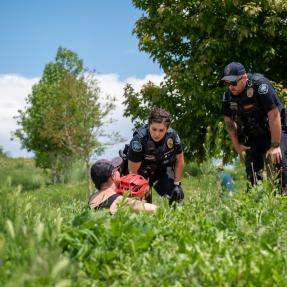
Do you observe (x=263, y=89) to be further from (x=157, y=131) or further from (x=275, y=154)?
(x=157, y=131)

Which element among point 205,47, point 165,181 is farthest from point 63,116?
point 165,181

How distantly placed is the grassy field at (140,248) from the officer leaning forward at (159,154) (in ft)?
8.73

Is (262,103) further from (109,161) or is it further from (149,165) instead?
(109,161)

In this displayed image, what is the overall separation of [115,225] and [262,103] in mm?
3888

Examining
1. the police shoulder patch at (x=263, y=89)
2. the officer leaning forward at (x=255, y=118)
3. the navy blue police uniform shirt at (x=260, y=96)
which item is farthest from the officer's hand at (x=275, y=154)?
the police shoulder patch at (x=263, y=89)

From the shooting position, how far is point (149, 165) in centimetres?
725

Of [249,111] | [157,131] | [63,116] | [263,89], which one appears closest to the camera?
[263,89]

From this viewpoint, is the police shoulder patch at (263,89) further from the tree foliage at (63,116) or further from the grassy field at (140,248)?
the tree foliage at (63,116)

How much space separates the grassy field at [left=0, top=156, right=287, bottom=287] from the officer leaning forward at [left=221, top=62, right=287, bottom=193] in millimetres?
2605

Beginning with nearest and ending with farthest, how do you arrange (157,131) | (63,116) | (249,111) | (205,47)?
1. (157,131)
2. (249,111)
3. (205,47)
4. (63,116)

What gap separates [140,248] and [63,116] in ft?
108

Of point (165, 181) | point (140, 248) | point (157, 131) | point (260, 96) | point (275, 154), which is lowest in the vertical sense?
point (140, 248)

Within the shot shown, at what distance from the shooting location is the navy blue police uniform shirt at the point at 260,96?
6621 mm

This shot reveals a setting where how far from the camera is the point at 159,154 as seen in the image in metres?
7.08
